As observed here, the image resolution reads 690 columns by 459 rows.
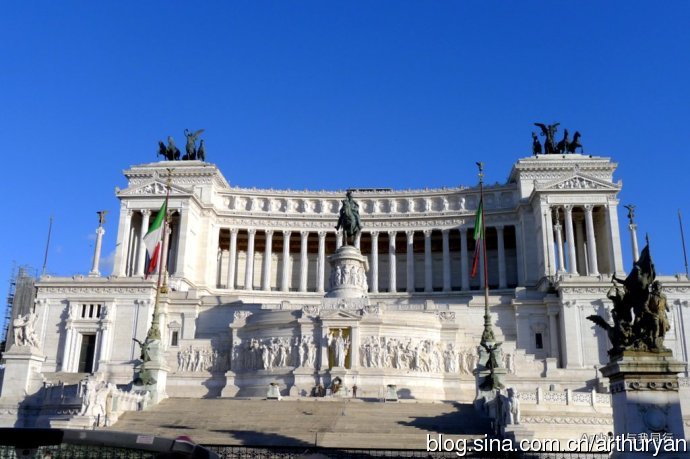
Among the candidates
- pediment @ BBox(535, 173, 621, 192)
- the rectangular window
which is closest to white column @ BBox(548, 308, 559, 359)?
the rectangular window

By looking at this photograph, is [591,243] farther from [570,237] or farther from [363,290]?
[363,290]

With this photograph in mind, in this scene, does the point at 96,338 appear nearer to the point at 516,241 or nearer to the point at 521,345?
the point at 521,345

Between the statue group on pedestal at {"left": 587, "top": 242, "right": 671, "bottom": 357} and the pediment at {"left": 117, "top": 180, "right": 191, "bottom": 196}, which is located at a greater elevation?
the pediment at {"left": 117, "top": 180, "right": 191, "bottom": 196}

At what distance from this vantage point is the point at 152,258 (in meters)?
51.8

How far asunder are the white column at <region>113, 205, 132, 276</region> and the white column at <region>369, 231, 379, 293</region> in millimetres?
26714

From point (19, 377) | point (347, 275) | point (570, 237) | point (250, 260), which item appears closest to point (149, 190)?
point (250, 260)

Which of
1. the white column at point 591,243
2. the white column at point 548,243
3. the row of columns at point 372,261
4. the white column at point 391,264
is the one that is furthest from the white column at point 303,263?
the white column at point 591,243

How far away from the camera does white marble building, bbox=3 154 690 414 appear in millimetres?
45062

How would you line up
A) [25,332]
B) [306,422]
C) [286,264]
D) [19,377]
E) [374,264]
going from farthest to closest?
[286,264], [374,264], [25,332], [19,377], [306,422]

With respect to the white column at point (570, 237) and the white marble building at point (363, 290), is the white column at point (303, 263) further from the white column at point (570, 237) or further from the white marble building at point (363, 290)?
the white column at point (570, 237)

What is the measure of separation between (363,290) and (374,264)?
25176mm

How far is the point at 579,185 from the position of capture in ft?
229

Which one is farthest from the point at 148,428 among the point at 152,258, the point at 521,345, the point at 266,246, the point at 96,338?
the point at 266,246

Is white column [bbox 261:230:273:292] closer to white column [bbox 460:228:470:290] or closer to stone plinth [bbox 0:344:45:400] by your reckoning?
white column [bbox 460:228:470:290]
